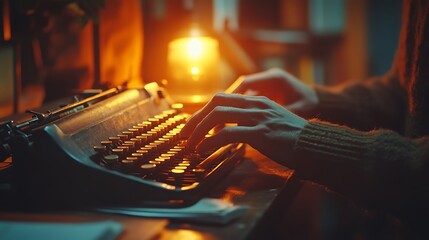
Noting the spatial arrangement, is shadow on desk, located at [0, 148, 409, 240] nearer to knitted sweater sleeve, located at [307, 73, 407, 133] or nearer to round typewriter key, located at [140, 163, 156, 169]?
round typewriter key, located at [140, 163, 156, 169]

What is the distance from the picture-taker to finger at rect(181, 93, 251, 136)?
128 centimetres

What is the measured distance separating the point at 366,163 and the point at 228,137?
0.27 m

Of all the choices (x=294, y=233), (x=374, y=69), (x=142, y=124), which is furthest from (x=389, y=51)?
(x=142, y=124)

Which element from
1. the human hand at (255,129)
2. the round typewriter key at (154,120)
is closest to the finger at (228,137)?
the human hand at (255,129)

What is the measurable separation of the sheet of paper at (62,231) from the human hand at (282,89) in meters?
0.95

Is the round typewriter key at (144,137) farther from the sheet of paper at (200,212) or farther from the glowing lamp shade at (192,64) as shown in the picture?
the glowing lamp shade at (192,64)

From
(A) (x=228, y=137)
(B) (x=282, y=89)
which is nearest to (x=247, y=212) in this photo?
(A) (x=228, y=137)

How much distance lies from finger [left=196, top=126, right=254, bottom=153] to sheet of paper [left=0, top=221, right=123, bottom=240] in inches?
12.1

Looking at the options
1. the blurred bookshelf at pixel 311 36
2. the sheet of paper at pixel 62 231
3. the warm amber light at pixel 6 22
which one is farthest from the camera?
the blurred bookshelf at pixel 311 36

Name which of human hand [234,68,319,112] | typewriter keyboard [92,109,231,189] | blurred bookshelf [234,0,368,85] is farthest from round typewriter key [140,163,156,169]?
blurred bookshelf [234,0,368,85]

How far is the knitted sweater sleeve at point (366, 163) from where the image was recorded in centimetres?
113

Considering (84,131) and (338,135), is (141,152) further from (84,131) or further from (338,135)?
(338,135)

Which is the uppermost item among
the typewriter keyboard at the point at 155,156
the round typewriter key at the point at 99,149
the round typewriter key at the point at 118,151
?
the round typewriter key at the point at 99,149

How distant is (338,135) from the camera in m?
1.20
